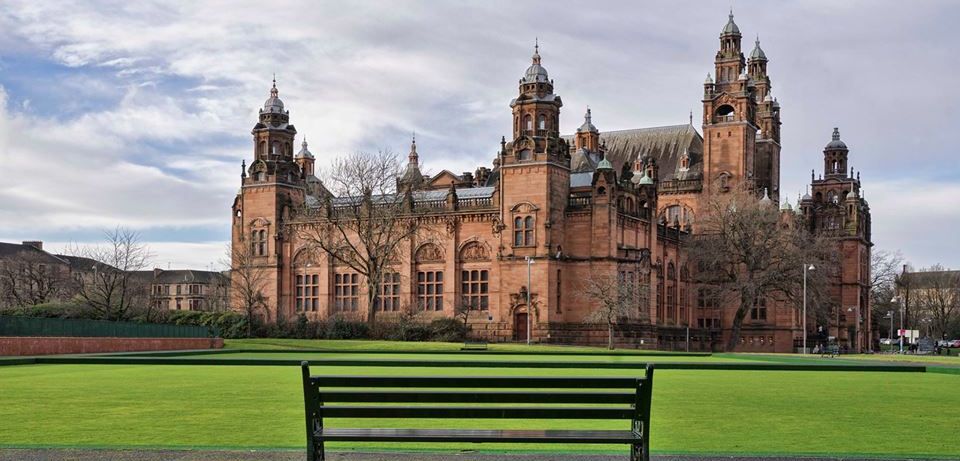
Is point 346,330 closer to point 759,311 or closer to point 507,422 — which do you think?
point 759,311

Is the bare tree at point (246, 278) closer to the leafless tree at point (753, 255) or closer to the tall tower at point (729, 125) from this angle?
the leafless tree at point (753, 255)

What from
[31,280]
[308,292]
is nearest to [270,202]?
[308,292]

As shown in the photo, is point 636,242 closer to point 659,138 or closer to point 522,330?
point 522,330

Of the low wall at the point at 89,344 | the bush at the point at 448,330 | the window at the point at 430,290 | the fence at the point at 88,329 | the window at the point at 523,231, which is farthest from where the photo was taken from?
the window at the point at 430,290

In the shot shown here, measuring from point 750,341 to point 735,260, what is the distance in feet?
40.1

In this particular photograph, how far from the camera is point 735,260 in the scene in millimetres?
92312

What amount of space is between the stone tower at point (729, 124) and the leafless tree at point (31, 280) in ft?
205


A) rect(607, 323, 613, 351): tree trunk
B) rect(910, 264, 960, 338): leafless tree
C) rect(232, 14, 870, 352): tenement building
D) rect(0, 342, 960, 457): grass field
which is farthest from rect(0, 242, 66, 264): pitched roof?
rect(0, 342, 960, 457): grass field

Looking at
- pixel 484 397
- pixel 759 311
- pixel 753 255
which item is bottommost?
pixel 759 311

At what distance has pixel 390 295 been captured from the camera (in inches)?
3428

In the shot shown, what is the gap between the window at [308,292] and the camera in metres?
90.8

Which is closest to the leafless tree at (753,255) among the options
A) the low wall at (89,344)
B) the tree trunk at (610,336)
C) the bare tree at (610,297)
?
the bare tree at (610,297)

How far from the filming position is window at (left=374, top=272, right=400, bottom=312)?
86.9m

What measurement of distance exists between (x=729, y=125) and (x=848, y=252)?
73.4 feet
